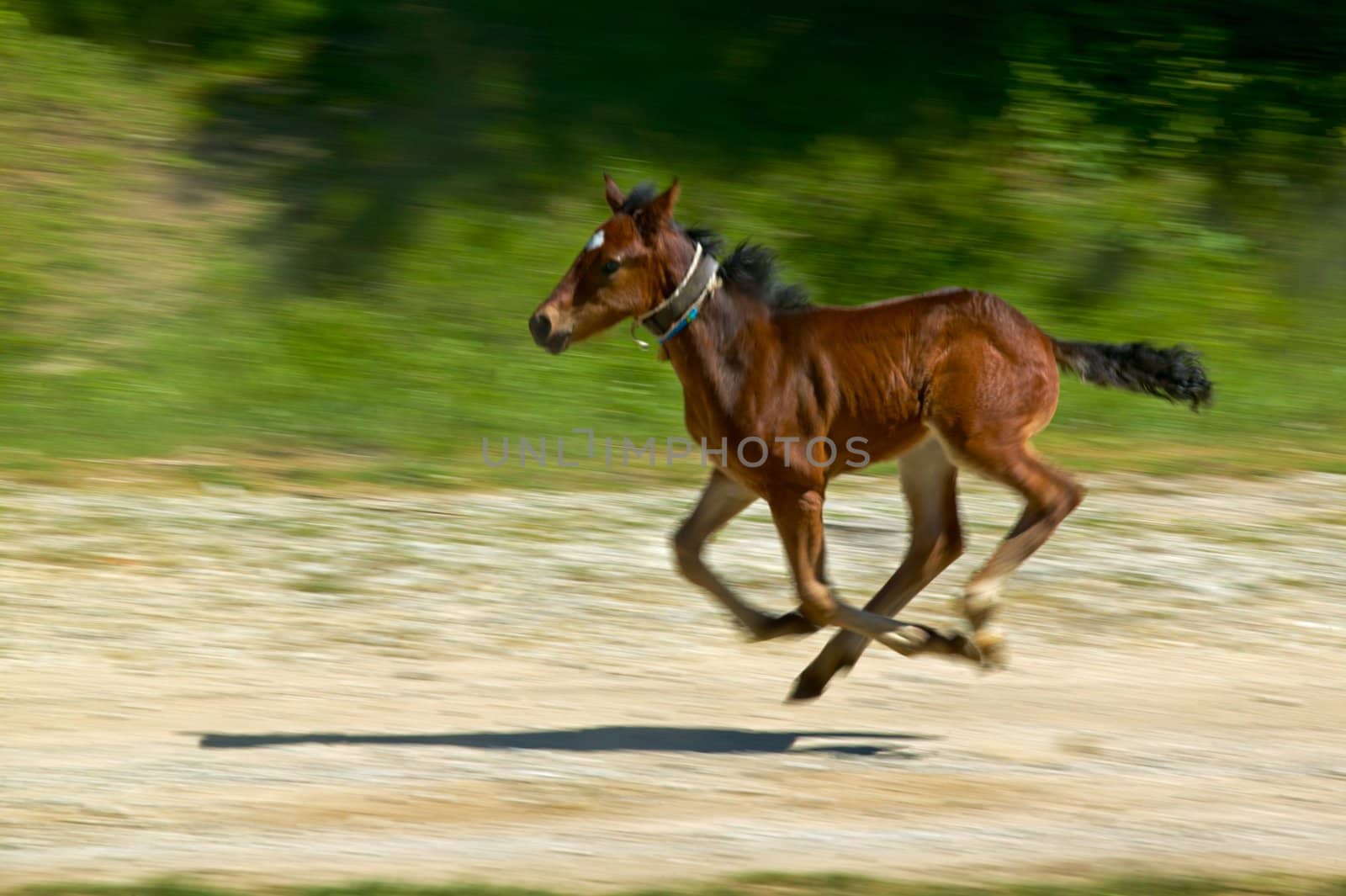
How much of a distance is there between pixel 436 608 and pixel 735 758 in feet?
8.10

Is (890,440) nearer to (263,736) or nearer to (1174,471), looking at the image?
(263,736)

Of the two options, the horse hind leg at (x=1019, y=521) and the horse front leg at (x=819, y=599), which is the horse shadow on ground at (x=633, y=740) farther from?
the horse hind leg at (x=1019, y=521)

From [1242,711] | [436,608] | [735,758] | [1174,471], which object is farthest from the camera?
[1174,471]

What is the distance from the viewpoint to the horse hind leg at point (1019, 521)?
21.1ft

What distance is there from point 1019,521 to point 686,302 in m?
1.52

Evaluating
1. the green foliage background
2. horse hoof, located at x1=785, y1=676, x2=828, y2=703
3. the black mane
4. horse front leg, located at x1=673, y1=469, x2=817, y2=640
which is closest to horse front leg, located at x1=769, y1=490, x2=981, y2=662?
horse front leg, located at x1=673, y1=469, x2=817, y2=640

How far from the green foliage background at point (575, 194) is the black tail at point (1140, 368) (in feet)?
15.6

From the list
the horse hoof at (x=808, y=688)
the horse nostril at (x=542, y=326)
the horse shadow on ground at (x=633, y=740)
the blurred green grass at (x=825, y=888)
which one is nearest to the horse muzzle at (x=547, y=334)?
the horse nostril at (x=542, y=326)

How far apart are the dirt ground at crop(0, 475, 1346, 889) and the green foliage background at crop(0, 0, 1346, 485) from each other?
1794mm

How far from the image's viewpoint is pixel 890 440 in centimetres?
660

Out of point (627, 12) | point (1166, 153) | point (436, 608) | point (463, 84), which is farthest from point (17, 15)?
point (1166, 153)

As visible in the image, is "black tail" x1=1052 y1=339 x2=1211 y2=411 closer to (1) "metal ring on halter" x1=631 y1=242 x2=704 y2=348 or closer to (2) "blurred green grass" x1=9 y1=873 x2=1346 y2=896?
(1) "metal ring on halter" x1=631 y1=242 x2=704 y2=348

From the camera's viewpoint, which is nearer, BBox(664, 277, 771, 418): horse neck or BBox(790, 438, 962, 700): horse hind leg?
BBox(664, 277, 771, 418): horse neck

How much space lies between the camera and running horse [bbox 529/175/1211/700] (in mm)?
6406
